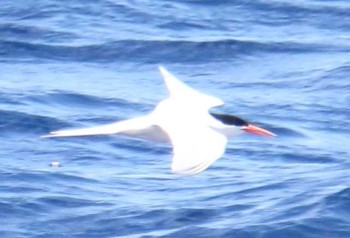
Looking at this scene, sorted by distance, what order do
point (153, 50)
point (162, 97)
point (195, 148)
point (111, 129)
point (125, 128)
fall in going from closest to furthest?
point (195, 148), point (111, 129), point (125, 128), point (162, 97), point (153, 50)

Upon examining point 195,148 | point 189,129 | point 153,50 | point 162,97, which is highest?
point 153,50

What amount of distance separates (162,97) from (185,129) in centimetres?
Result: 518

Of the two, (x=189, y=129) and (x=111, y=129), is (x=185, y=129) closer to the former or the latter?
(x=189, y=129)

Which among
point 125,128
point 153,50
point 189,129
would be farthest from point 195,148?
point 153,50

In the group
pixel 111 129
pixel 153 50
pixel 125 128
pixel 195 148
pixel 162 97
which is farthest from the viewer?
pixel 153 50

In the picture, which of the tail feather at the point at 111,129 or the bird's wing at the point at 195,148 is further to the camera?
the tail feather at the point at 111,129

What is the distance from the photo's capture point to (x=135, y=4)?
19219 millimetres

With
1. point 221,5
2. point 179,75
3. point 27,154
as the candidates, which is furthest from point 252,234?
point 221,5

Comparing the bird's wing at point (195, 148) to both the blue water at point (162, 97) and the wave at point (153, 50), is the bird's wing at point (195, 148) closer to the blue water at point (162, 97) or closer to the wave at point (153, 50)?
the blue water at point (162, 97)

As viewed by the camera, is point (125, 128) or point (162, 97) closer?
point (125, 128)

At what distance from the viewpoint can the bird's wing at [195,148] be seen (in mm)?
9000

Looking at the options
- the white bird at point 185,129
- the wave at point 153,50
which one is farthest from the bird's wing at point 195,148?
the wave at point 153,50

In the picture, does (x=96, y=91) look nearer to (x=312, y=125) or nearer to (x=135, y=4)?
(x=312, y=125)

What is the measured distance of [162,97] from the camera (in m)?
15.4
